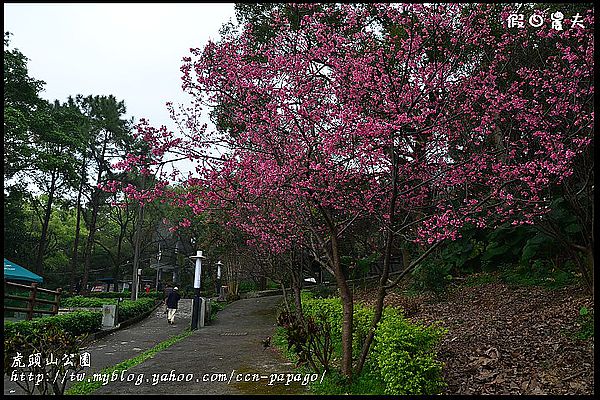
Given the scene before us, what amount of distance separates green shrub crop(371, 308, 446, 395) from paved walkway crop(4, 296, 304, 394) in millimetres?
1186

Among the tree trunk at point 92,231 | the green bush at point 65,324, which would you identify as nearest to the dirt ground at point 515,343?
the green bush at point 65,324

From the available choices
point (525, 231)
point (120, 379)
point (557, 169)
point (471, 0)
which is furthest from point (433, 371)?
point (525, 231)

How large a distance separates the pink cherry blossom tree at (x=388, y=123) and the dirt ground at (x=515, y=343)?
138 cm

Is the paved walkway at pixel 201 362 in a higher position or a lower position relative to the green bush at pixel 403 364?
lower

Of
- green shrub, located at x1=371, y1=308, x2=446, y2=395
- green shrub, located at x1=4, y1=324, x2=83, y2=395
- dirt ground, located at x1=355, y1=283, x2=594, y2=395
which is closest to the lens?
green shrub, located at x1=4, y1=324, x2=83, y2=395

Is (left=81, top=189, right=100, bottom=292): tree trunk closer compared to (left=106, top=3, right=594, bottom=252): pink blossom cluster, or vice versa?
(left=106, top=3, right=594, bottom=252): pink blossom cluster

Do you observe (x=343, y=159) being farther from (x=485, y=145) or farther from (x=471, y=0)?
(x=471, y=0)

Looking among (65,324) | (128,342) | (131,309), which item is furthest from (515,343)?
(131,309)

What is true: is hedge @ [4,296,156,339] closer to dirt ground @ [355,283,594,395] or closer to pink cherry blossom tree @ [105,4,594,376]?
pink cherry blossom tree @ [105,4,594,376]

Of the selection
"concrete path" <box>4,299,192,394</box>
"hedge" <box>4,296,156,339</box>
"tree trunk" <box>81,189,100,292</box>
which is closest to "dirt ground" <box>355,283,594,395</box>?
"concrete path" <box>4,299,192,394</box>

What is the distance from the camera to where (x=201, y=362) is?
7.72 m

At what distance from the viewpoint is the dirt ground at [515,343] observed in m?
5.10

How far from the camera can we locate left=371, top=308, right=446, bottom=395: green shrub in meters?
4.96

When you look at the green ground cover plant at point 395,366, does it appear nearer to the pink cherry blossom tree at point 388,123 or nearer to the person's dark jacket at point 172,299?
the pink cherry blossom tree at point 388,123
